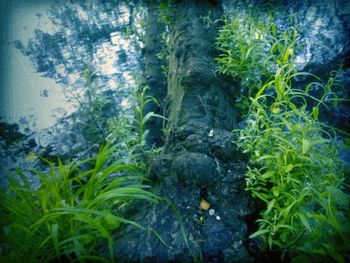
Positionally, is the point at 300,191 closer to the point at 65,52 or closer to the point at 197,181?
the point at 197,181

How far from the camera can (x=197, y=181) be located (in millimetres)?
1543

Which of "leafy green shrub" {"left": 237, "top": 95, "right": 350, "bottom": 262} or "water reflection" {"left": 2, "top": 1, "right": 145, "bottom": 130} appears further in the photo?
"water reflection" {"left": 2, "top": 1, "right": 145, "bottom": 130}

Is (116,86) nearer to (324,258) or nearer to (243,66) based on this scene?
(243,66)

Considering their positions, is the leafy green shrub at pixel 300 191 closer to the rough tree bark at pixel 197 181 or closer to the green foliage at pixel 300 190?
the green foliage at pixel 300 190

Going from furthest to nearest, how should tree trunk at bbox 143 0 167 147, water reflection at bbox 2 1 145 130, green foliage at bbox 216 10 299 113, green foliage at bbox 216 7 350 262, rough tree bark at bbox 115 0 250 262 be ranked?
water reflection at bbox 2 1 145 130
tree trunk at bbox 143 0 167 147
green foliage at bbox 216 10 299 113
rough tree bark at bbox 115 0 250 262
green foliage at bbox 216 7 350 262

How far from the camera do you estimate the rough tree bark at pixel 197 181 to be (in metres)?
1.40

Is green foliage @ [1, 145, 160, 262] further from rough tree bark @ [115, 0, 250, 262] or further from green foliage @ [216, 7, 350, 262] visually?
green foliage @ [216, 7, 350, 262]

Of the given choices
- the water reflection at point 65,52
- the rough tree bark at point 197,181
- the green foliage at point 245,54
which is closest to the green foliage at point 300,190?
the rough tree bark at point 197,181

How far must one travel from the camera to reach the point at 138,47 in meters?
3.25

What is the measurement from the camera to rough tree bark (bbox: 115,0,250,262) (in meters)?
1.40

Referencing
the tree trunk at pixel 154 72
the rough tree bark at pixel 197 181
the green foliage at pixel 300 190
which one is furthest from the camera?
the tree trunk at pixel 154 72

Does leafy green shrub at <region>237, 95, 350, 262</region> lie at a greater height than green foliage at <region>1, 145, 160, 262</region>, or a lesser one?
greater

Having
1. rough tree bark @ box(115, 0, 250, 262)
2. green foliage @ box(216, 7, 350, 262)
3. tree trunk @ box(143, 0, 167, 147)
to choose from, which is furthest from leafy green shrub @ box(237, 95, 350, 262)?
tree trunk @ box(143, 0, 167, 147)

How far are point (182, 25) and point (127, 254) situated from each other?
6.49 feet
